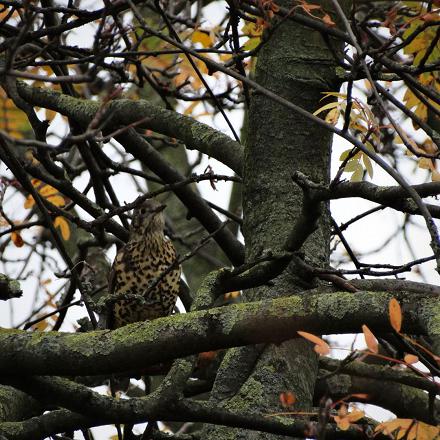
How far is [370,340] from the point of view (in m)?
2.81

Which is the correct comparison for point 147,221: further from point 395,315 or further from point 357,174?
point 395,315

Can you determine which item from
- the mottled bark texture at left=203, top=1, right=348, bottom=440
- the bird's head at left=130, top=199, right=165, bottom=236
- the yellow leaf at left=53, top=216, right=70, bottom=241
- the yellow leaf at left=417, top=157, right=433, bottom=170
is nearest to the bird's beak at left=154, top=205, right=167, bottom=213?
the bird's head at left=130, top=199, right=165, bottom=236

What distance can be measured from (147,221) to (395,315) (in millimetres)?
3789

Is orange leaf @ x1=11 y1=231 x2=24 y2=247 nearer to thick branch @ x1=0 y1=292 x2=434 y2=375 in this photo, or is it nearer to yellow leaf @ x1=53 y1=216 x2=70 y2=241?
yellow leaf @ x1=53 y1=216 x2=70 y2=241

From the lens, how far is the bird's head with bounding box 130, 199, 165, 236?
20.8 ft

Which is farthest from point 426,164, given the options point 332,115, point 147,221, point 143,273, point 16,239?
point 16,239

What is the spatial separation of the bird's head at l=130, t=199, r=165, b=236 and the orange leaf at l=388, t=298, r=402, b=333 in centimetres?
367

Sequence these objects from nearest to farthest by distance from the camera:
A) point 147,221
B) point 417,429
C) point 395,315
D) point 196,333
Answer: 1. point 395,315
2. point 417,429
3. point 196,333
4. point 147,221

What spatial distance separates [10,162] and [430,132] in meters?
1.90

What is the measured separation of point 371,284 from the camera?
140 inches

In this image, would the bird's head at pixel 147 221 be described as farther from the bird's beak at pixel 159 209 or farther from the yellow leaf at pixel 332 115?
the yellow leaf at pixel 332 115

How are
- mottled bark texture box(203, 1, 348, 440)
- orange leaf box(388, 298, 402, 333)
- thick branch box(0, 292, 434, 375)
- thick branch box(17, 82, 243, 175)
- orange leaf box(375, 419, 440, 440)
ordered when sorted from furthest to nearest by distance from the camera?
1. thick branch box(17, 82, 243, 175)
2. mottled bark texture box(203, 1, 348, 440)
3. thick branch box(0, 292, 434, 375)
4. orange leaf box(375, 419, 440, 440)
5. orange leaf box(388, 298, 402, 333)

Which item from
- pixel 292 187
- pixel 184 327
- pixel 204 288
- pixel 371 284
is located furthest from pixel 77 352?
pixel 292 187

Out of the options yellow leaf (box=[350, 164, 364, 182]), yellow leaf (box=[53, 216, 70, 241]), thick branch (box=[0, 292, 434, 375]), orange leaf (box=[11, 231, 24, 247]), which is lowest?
thick branch (box=[0, 292, 434, 375])
